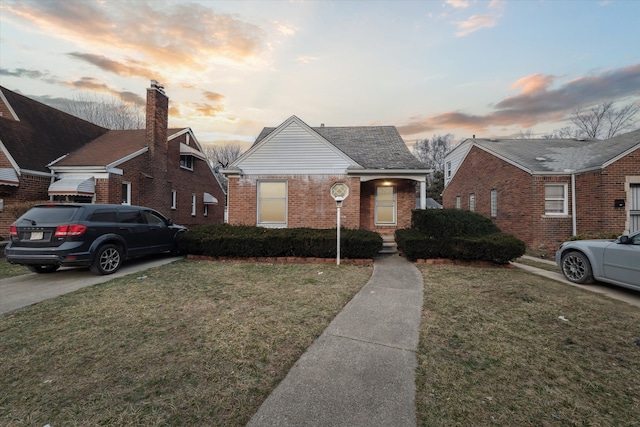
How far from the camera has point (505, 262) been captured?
8.27 metres

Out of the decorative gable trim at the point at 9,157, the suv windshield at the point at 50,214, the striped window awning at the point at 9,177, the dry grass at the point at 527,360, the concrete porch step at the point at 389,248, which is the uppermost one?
the decorative gable trim at the point at 9,157

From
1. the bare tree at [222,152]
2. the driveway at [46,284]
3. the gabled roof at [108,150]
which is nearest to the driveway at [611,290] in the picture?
the driveway at [46,284]

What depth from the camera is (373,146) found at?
44.7 ft

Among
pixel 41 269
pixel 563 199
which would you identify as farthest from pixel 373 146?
pixel 41 269

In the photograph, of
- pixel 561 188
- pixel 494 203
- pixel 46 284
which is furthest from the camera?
pixel 494 203

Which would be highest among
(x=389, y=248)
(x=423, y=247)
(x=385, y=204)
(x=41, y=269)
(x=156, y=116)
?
(x=156, y=116)

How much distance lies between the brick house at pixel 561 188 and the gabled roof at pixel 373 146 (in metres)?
5.39

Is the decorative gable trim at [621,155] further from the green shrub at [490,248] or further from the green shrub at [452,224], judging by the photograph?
the green shrub at [490,248]

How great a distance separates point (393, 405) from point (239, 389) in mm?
1352

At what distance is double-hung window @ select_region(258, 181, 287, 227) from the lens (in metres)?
11.9

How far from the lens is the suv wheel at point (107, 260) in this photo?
22.6ft

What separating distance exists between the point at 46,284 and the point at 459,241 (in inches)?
411

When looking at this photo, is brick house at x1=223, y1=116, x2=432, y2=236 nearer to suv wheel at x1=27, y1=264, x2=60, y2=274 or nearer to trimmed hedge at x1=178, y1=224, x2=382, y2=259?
trimmed hedge at x1=178, y1=224, x2=382, y2=259

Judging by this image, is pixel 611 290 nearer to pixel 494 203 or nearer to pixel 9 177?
pixel 494 203
